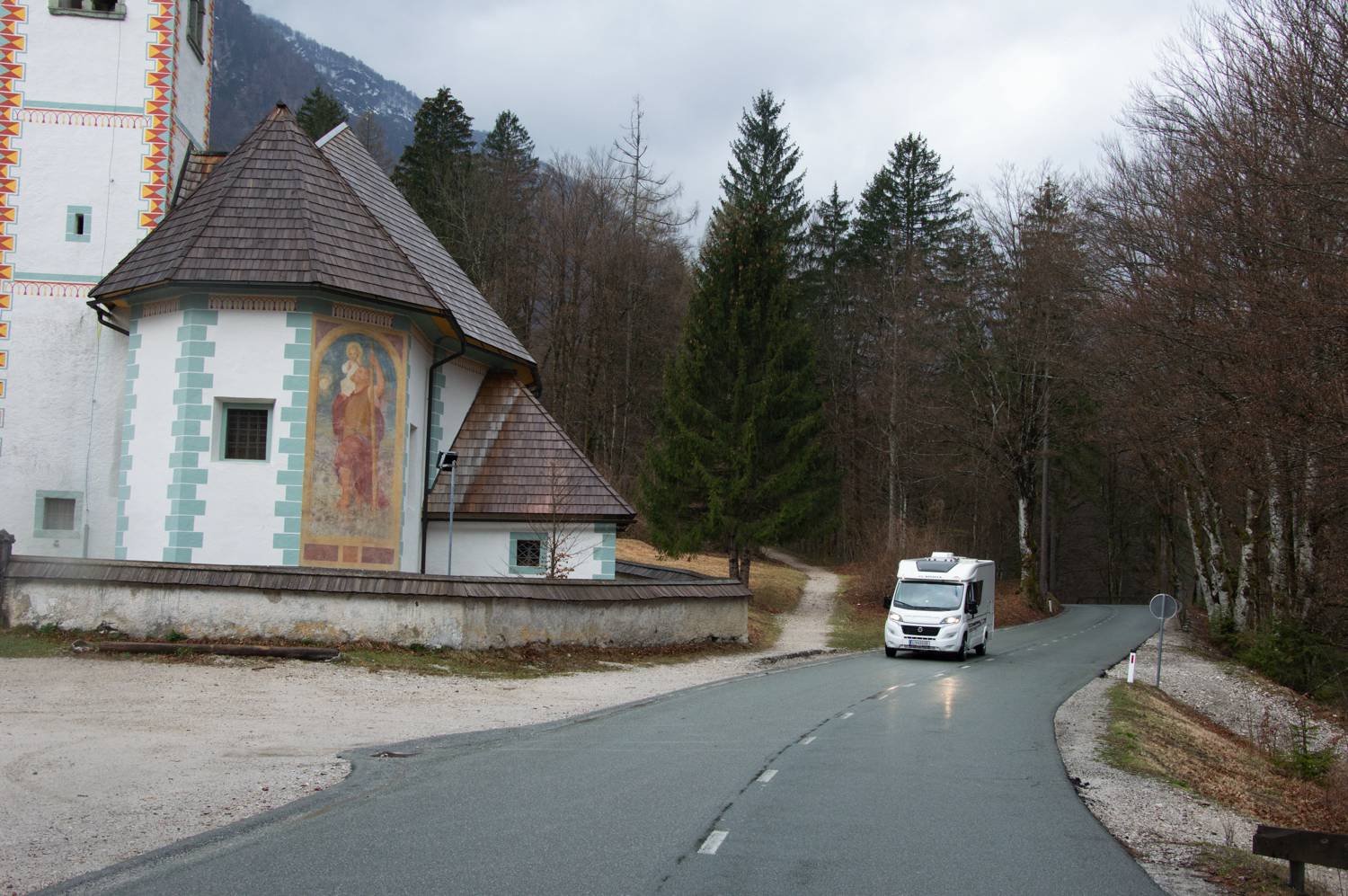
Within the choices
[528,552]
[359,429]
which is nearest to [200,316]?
[359,429]

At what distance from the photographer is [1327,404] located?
1762 centimetres

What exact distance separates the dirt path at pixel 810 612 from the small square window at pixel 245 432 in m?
12.4

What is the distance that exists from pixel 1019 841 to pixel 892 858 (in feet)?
4.11

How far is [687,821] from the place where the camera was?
27.0ft

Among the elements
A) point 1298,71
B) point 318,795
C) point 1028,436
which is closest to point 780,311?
point 1028,436

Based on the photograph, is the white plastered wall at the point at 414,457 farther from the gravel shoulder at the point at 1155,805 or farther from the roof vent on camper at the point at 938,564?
the gravel shoulder at the point at 1155,805

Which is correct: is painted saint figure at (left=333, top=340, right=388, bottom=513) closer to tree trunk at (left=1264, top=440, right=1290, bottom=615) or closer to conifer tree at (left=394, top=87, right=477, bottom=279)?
tree trunk at (left=1264, top=440, right=1290, bottom=615)

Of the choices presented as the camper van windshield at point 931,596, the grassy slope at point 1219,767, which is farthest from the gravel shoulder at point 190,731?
the camper van windshield at point 931,596

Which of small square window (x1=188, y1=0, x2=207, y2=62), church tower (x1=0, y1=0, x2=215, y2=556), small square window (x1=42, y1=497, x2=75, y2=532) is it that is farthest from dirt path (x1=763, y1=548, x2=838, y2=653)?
small square window (x1=188, y1=0, x2=207, y2=62)

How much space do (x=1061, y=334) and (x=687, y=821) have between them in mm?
38321

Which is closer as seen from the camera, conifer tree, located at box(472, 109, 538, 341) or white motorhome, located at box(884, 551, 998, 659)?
white motorhome, located at box(884, 551, 998, 659)

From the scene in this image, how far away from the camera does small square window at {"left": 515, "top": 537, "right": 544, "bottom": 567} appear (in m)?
26.0

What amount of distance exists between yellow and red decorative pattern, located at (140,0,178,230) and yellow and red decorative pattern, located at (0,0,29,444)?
2.58 meters

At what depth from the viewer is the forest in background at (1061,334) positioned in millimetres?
19266
